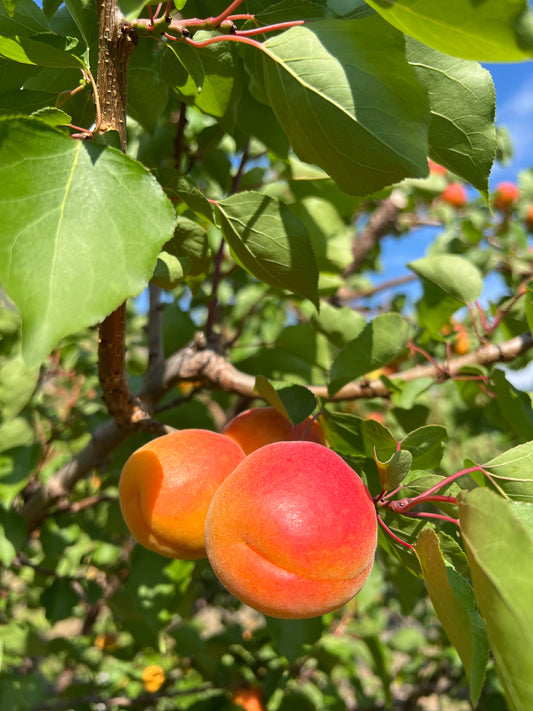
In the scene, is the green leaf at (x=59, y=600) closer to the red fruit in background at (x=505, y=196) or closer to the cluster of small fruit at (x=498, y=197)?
the cluster of small fruit at (x=498, y=197)

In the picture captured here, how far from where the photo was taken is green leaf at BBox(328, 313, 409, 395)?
33.9 inches

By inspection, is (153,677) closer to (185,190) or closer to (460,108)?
(185,190)

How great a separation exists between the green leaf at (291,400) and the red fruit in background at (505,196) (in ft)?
6.02

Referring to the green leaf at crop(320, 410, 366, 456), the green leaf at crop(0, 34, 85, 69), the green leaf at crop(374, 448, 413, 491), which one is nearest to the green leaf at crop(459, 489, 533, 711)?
the green leaf at crop(374, 448, 413, 491)

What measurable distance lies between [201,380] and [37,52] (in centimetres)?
54

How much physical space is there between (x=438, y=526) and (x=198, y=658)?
0.79 metres

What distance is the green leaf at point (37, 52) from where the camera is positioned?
48 centimetres

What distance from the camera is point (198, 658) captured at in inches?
46.1

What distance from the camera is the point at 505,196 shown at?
7.93 ft

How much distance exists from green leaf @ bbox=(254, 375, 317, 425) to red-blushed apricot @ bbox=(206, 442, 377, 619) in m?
0.11

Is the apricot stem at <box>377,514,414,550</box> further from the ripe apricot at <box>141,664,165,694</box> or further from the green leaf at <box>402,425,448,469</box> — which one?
the ripe apricot at <box>141,664,165,694</box>

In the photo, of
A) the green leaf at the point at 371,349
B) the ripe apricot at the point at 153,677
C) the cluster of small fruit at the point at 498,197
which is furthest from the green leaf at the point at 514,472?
the cluster of small fruit at the point at 498,197

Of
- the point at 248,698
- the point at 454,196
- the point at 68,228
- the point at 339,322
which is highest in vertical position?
the point at 68,228

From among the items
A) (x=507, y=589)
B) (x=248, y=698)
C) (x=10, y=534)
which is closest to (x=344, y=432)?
(x=507, y=589)
